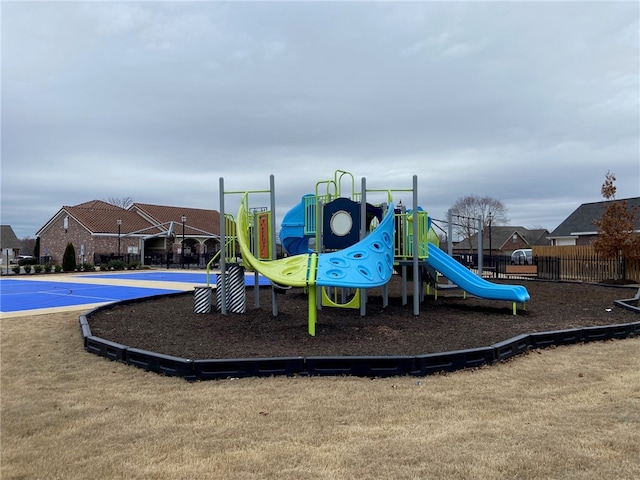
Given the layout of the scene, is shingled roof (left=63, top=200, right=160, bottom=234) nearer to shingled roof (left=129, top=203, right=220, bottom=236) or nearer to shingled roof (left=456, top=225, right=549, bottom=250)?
shingled roof (left=129, top=203, right=220, bottom=236)

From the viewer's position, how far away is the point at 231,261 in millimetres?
11234

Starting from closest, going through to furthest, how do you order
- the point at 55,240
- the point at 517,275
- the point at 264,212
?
the point at 264,212 < the point at 517,275 < the point at 55,240

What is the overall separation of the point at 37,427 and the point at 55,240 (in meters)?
53.3

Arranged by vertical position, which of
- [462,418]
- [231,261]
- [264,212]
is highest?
[264,212]

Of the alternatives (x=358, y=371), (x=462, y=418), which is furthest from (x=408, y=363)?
(x=462, y=418)

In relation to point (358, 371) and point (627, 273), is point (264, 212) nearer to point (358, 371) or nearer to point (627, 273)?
point (358, 371)

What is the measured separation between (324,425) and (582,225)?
3435 cm

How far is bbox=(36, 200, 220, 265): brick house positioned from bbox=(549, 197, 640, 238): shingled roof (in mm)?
30385

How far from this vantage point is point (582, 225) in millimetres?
33250

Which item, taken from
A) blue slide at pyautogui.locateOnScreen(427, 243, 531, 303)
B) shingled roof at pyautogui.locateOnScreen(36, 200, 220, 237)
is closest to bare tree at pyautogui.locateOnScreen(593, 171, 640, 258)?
blue slide at pyautogui.locateOnScreen(427, 243, 531, 303)

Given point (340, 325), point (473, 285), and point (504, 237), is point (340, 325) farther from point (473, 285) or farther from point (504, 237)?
point (504, 237)

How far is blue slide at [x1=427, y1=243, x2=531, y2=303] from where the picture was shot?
11.2 metres

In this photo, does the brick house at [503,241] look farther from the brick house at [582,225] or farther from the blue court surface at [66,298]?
the blue court surface at [66,298]

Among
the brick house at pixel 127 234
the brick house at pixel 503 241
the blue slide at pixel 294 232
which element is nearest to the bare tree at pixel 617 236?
the blue slide at pixel 294 232
